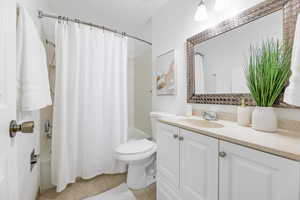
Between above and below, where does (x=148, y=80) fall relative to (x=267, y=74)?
above

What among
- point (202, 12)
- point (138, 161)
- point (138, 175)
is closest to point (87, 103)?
point (138, 161)

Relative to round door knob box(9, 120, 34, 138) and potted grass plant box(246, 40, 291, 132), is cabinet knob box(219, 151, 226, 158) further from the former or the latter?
round door knob box(9, 120, 34, 138)

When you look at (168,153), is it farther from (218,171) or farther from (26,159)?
(26,159)

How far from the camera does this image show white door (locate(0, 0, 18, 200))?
42 cm

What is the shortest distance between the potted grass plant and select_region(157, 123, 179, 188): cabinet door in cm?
53

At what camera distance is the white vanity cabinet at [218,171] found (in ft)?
1.71

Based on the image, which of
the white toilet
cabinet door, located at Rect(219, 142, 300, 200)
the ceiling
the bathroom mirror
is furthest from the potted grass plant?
the ceiling

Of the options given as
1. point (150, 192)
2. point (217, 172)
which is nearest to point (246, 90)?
point (217, 172)

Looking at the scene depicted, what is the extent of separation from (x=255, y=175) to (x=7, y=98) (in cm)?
100

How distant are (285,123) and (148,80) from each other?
189 centimetres

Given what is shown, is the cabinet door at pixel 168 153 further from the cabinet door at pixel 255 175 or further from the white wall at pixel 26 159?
the white wall at pixel 26 159

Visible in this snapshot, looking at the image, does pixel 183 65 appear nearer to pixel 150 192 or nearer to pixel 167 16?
pixel 167 16

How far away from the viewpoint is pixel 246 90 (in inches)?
40.2

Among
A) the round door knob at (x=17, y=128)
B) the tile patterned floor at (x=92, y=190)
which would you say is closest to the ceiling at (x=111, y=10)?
the round door knob at (x=17, y=128)
